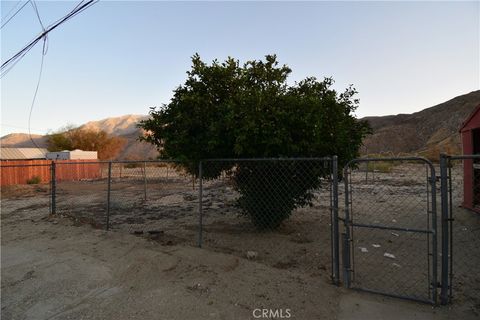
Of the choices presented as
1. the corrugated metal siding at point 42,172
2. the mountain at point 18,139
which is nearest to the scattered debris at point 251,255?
the corrugated metal siding at point 42,172

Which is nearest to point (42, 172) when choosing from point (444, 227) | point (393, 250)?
point (393, 250)

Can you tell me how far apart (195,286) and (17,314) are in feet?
6.84

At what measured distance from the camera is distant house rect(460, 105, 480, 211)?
897 centimetres

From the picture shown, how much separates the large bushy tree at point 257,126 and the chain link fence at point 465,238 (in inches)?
80.8

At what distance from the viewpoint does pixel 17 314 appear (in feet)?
13.2

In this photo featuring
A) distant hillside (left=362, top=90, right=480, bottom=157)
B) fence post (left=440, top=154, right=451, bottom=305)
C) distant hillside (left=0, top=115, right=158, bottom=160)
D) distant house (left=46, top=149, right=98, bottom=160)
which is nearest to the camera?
fence post (left=440, top=154, right=451, bottom=305)

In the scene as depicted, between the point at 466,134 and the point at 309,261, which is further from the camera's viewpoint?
the point at 466,134

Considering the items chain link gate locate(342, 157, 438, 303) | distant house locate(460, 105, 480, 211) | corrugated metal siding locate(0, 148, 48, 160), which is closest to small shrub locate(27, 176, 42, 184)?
corrugated metal siding locate(0, 148, 48, 160)

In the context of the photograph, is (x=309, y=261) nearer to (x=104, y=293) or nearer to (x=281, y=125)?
(x=281, y=125)

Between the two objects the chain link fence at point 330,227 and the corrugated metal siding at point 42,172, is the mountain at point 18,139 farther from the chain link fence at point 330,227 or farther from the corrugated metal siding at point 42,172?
the chain link fence at point 330,227

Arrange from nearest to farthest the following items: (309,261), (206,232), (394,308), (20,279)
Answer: (394,308) < (20,279) < (309,261) < (206,232)

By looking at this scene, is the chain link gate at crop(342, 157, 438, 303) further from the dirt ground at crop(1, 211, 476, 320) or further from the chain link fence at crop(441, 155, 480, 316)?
the dirt ground at crop(1, 211, 476, 320)

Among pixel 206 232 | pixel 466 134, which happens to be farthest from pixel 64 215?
pixel 466 134

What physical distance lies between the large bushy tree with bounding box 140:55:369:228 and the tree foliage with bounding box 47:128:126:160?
52.2m
